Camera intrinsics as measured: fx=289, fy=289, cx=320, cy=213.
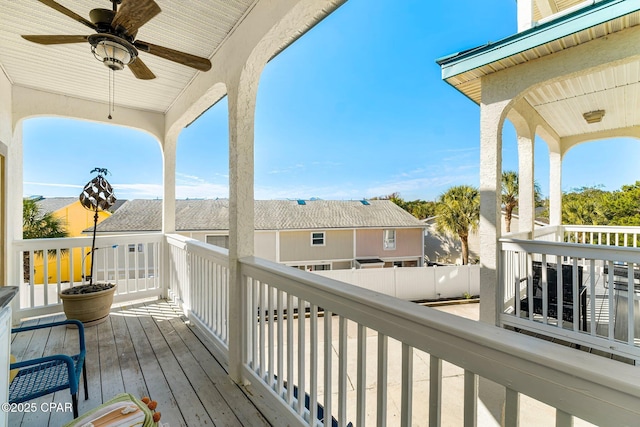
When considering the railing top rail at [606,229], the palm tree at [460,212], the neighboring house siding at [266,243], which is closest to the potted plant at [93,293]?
the railing top rail at [606,229]

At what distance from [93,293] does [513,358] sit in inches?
156

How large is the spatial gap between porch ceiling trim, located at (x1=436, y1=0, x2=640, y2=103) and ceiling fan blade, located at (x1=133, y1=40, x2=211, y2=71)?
2.87 m

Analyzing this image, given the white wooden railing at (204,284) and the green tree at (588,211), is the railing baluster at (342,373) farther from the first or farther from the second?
the green tree at (588,211)

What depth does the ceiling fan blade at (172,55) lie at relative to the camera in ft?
6.35

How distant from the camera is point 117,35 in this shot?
183 centimetres

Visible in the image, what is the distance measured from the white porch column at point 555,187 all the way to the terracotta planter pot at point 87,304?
7.57 metres

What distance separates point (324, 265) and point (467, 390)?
43.6ft

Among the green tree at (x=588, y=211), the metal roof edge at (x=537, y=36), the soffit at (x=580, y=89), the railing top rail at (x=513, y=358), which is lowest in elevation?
the railing top rail at (x=513, y=358)

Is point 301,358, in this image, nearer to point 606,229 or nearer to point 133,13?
point 133,13

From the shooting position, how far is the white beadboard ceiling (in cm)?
215

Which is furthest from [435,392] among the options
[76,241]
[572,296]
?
[76,241]

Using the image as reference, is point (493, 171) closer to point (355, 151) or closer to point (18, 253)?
point (18, 253)

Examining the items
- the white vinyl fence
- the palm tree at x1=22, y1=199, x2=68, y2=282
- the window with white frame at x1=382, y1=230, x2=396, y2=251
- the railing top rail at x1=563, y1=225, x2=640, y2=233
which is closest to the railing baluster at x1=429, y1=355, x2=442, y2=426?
the railing top rail at x1=563, y1=225, x2=640, y2=233

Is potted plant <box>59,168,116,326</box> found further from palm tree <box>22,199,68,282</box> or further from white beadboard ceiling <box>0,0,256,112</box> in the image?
palm tree <box>22,199,68,282</box>
